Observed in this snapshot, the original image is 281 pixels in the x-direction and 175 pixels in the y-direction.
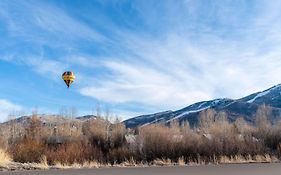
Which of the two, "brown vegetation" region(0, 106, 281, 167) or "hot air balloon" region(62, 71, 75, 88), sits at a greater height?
"hot air balloon" region(62, 71, 75, 88)

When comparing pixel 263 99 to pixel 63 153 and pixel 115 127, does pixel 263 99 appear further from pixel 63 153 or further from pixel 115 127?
pixel 63 153

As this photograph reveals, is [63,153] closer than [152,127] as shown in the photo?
Yes

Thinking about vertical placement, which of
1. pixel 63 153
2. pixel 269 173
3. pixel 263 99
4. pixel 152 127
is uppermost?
pixel 263 99

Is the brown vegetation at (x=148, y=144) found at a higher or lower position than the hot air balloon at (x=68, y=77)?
lower

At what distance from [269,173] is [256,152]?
52.7 ft

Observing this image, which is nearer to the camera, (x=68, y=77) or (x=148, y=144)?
(x=68, y=77)

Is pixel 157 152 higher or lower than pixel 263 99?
lower

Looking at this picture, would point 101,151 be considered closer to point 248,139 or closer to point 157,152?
point 157,152

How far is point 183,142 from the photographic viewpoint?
102 ft

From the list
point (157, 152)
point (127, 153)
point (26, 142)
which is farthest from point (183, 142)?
point (26, 142)

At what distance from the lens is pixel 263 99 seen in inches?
6693

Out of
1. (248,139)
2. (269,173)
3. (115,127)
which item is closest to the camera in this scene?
(269,173)

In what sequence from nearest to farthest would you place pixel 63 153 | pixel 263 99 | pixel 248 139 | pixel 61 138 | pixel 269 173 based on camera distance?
pixel 269 173 < pixel 63 153 < pixel 248 139 < pixel 61 138 < pixel 263 99

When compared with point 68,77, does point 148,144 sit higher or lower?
lower
